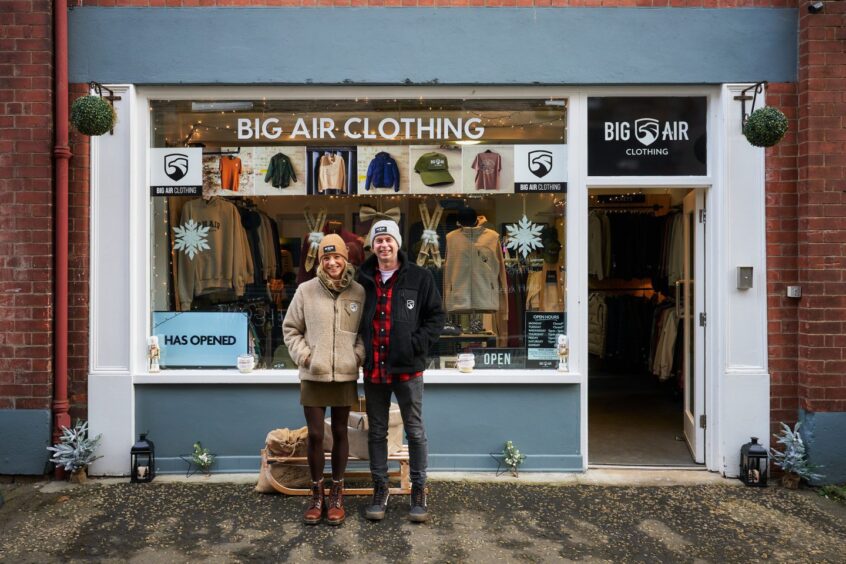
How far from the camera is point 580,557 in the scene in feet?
13.6

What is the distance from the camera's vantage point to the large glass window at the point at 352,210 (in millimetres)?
5887

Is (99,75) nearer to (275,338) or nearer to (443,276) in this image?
(275,338)

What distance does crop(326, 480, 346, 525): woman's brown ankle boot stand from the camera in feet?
15.0

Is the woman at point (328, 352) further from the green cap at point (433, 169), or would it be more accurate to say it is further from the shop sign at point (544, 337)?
the shop sign at point (544, 337)

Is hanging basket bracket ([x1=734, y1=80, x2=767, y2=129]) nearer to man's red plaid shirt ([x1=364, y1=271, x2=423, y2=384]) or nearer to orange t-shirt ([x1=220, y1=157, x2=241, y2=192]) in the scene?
man's red plaid shirt ([x1=364, y1=271, x2=423, y2=384])

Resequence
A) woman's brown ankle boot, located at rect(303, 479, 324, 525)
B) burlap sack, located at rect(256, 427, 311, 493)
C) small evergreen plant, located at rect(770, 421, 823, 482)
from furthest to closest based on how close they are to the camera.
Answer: small evergreen plant, located at rect(770, 421, 823, 482)
burlap sack, located at rect(256, 427, 311, 493)
woman's brown ankle boot, located at rect(303, 479, 324, 525)

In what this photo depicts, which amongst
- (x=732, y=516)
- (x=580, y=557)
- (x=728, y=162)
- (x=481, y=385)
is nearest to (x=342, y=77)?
(x=481, y=385)

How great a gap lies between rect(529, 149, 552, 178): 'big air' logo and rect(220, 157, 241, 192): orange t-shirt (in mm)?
2634

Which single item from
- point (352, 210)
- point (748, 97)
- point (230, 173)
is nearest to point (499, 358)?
point (352, 210)

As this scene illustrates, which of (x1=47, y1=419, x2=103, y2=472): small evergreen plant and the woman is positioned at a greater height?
the woman

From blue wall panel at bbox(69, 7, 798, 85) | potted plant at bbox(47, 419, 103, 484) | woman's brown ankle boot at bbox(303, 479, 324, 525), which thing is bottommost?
woman's brown ankle boot at bbox(303, 479, 324, 525)

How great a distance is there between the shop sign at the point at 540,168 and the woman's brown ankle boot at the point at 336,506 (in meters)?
2.97

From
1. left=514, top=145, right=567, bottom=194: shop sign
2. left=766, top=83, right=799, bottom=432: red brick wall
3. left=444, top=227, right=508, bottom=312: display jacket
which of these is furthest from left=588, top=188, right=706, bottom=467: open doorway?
left=444, top=227, right=508, bottom=312: display jacket

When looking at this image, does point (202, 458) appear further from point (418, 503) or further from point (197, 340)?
point (418, 503)
